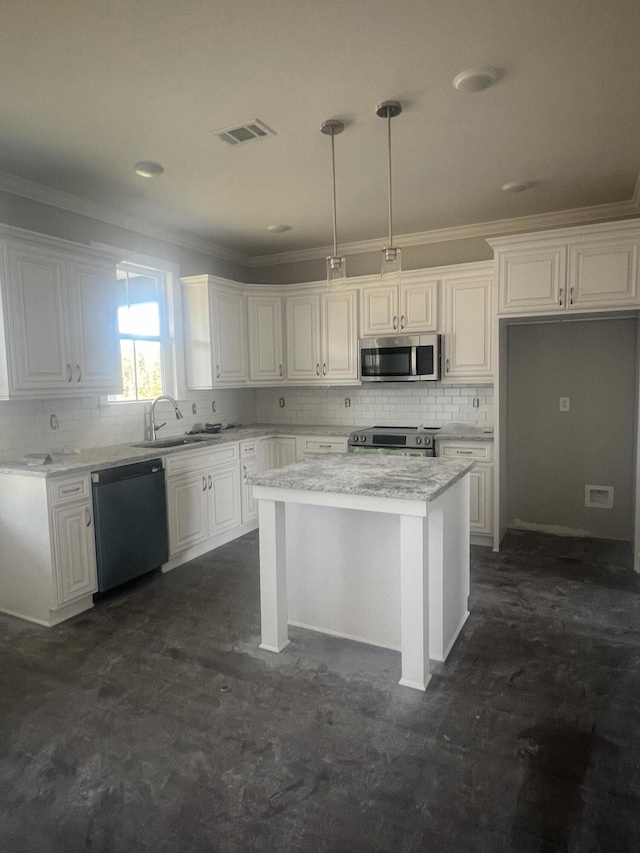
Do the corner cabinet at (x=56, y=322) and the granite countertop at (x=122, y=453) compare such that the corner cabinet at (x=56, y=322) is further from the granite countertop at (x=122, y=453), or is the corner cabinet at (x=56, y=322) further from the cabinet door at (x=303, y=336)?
the cabinet door at (x=303, y=336)

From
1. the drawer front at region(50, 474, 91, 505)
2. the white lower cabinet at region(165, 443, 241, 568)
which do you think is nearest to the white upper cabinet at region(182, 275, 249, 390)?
the white lower cabinet at region(165, 443, 241, 568)

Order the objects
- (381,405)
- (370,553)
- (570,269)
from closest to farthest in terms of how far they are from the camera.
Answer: (370,553) → (570,269) → (381,405)

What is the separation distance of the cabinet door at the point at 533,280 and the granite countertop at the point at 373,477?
1.66 m

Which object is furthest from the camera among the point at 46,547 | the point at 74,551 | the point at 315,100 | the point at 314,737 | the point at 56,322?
the point at 56,322

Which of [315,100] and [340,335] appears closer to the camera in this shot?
[315,100]

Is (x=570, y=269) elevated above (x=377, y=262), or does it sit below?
below

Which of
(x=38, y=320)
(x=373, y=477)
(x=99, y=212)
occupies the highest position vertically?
(x=99, y=212)

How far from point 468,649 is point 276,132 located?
2.91 metres

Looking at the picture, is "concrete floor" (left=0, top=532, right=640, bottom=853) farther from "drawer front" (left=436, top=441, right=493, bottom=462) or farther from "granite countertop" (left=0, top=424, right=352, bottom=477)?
"drawer front" (left=436, top=441, right=493, bottom=462)

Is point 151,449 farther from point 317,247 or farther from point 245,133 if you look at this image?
point 317,247

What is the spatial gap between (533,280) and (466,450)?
1.40 m

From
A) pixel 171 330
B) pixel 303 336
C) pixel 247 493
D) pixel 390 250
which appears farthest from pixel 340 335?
pixel 390 250

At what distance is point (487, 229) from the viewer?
15.1 ft

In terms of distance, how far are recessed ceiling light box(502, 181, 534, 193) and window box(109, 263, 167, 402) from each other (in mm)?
2888
